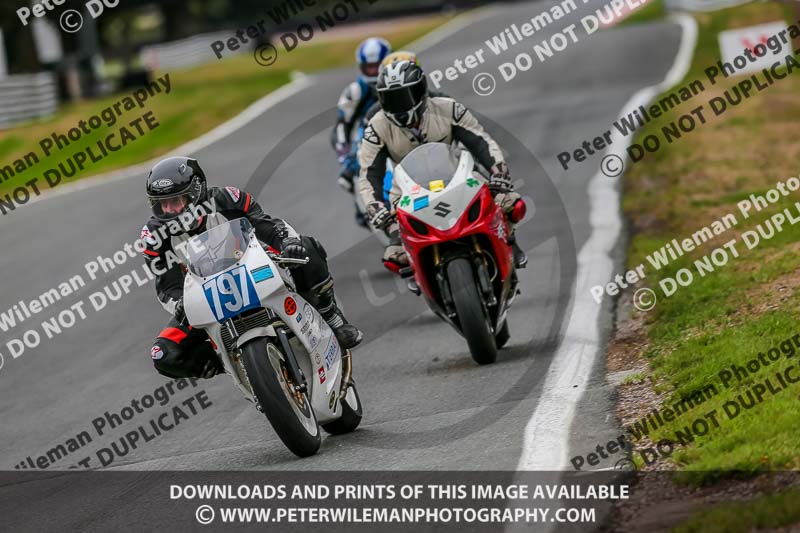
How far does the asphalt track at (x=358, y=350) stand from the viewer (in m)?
7.14

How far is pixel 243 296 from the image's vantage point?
657 cm

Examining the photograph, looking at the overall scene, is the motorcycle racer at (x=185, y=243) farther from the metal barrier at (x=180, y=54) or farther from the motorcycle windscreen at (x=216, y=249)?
the metal barrier at (x=180, y=54)

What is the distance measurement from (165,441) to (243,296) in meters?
2.06

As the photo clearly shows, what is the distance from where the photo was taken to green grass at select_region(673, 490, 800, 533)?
4805 millimetres

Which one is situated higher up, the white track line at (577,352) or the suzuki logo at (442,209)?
the suzuki logo at (442,209)

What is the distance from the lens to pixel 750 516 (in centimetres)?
488

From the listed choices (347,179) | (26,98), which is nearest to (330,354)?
(347,179)

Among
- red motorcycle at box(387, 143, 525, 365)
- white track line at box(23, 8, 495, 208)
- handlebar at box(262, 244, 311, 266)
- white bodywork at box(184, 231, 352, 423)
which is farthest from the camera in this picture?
white track line at box(23, 8, 495, 208)

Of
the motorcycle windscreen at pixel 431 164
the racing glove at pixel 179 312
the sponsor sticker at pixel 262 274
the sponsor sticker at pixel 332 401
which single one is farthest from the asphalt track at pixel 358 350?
the motorcycle windscreen at pixel 431 164

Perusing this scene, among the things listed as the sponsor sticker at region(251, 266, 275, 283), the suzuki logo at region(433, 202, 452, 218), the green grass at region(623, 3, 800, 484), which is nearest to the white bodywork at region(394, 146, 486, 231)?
the suzuki logo at region(433, 202, 452, 218)

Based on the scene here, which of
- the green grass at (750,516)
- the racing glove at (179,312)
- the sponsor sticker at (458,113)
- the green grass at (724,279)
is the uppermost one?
the sponsor sticker at (458,113)

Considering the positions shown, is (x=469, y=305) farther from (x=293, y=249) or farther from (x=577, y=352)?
(x=293, y=249)

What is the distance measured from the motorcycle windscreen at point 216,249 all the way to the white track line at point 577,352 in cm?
189

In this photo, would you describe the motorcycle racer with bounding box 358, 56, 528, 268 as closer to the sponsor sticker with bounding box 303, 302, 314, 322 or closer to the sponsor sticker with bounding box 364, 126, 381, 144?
the sponsor sticker with bounding box 364, 126, 381, 144
